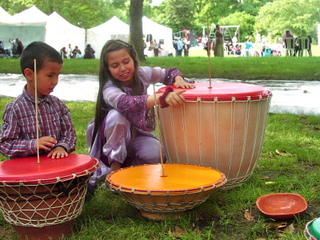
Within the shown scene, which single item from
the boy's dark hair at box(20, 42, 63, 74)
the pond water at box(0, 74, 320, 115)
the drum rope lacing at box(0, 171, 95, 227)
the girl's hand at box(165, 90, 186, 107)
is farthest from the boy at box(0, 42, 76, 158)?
the pond water at box(0, 74, 320, 115)

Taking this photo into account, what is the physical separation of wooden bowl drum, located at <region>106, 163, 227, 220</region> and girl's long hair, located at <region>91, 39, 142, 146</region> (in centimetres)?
62

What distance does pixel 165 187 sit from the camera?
2178 millimetres

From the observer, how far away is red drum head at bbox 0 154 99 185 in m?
1.96

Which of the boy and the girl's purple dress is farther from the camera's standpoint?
the girl's purple dress

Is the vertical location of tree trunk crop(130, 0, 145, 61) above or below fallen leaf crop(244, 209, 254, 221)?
above

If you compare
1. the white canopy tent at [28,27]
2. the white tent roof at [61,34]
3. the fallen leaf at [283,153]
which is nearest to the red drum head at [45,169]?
the fallen leaf at [283,153]

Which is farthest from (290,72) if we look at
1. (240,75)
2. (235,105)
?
(235,105)

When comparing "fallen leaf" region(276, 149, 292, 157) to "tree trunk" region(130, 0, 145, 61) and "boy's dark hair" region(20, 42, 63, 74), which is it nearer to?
"boy's dark hair" region(20, 42, 63, 74)

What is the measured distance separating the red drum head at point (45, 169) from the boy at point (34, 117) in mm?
92

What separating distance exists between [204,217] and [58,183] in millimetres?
851

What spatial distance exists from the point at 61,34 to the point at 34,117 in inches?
904

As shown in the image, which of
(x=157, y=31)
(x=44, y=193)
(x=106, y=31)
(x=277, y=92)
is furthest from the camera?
(x=157, y=31)

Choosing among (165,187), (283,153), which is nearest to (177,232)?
(165,187)

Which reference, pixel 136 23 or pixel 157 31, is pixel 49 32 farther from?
pixel 136 23
